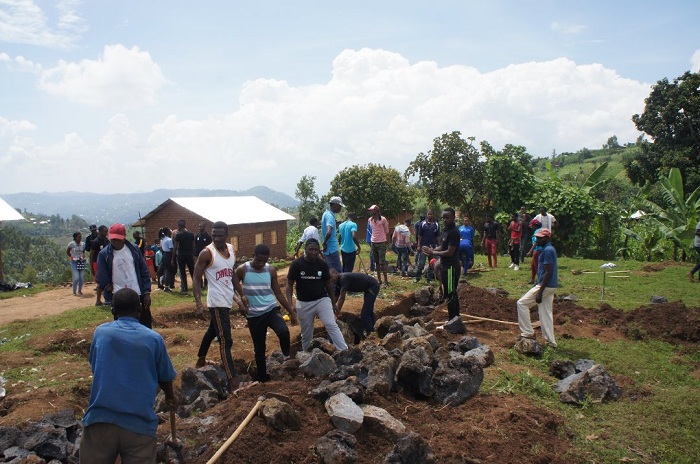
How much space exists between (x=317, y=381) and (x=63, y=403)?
3204 mm

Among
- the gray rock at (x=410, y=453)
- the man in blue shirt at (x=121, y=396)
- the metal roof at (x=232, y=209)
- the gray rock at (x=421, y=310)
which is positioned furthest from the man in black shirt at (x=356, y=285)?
the metal roof at (x=232, y=209)

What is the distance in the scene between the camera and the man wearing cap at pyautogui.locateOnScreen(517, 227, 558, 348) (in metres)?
8.50

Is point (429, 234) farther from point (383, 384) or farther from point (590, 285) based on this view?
point (383, 384)

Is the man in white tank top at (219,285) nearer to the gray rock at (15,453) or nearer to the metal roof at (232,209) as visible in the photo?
the gray rock at (15,453)

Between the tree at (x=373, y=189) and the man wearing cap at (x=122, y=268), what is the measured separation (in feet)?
101

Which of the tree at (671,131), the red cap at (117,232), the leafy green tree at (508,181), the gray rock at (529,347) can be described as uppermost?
the tree at (671,131)

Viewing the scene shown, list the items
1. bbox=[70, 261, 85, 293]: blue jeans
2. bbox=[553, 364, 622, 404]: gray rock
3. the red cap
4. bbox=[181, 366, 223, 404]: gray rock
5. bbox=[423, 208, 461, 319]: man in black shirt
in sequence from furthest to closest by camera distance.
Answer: bbox=[70, 261, 85, 293]: blue jeans → bbox=[423, 208, 461, 319]: man in black shirt → the red cap → bbox=[553, 364, 622, 404]: gray rock → bbox=[181, 366, 223, 404]: gray rock

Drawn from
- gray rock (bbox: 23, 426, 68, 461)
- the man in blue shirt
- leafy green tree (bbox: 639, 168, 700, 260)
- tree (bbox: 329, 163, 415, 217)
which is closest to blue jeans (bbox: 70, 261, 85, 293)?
gray rock (bbox: 23, 426, 68, 461)

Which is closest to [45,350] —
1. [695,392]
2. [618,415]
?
[618,415]

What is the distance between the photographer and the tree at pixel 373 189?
37969 mm

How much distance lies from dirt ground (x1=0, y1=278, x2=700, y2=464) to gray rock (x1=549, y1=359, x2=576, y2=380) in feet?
1.81

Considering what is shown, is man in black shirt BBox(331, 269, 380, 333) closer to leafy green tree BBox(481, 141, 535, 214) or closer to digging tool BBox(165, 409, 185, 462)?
digging tool BBox(165, 409, 185, 462)

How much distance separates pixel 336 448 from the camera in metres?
4.73

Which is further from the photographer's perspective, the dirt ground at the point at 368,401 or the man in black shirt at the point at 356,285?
the man in black shirt at the point at 356,285
